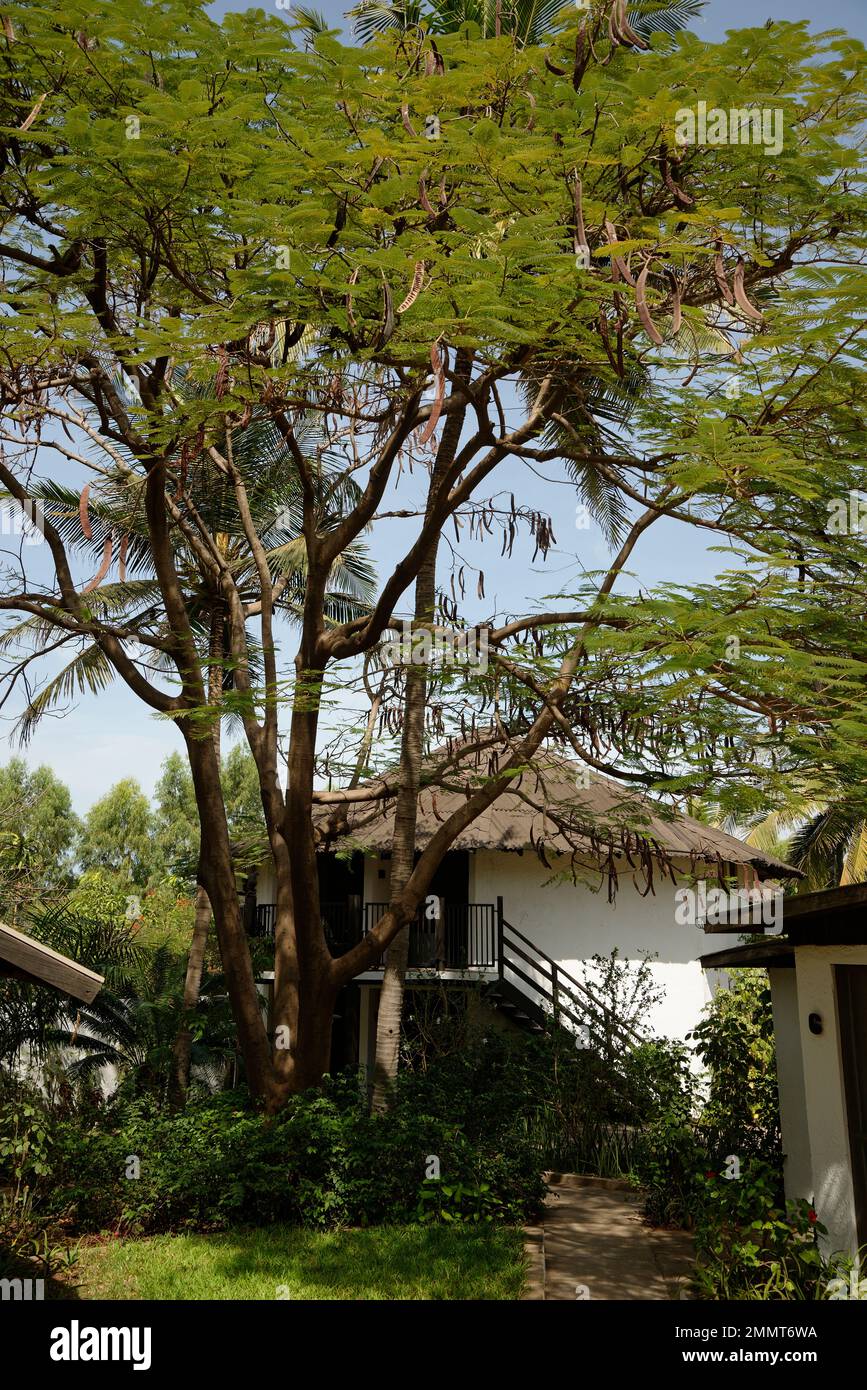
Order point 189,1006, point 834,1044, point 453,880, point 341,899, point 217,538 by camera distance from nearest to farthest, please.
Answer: point 834,1044 → point 189,1006 → point 217,538 → point 453,880 → point 341,899

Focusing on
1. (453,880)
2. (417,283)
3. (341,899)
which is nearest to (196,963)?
(453,880)

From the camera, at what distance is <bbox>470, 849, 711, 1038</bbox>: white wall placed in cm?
1989

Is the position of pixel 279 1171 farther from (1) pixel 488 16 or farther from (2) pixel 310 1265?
(1) pixel 488 16

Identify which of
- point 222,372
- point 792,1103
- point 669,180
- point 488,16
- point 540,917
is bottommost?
point 792,1103

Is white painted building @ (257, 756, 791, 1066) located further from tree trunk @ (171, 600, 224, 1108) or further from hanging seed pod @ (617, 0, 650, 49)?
hanging seed pod @ (617, 0, 650, 49)

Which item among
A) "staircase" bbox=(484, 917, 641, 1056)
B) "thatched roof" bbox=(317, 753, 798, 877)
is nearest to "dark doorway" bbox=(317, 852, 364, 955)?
"thatched roof" bbox=(317, 753, 798, 877)

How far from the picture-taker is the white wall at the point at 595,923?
65.3 ft

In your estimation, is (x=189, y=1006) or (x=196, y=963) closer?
(x=189, y=1006)

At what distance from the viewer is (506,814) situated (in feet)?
66.2

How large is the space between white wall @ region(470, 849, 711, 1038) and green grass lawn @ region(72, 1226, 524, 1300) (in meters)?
9.92

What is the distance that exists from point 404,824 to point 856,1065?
5967 millimetres

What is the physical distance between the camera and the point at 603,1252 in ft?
31.8

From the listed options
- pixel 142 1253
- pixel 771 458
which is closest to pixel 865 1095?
pixel 771 458

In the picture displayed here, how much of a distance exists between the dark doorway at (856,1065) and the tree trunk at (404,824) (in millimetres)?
5380
